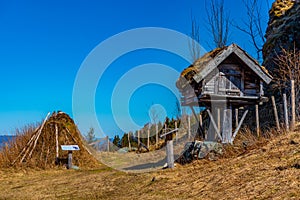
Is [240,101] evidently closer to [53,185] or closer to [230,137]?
[230,137]

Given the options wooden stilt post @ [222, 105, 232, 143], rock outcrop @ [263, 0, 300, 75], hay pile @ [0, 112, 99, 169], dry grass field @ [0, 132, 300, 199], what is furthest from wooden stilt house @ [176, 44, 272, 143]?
hay pile @ [0, 112, 99, 169]

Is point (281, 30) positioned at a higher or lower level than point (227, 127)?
higher

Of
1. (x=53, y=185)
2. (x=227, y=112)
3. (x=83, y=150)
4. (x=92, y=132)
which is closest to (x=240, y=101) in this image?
(x=227, y=112)

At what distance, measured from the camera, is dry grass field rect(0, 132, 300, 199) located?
5785mm

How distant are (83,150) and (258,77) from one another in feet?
36.5

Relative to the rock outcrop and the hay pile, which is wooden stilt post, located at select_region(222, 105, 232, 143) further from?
the hay pile

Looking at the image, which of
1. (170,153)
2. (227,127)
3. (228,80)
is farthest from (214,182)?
(228,80)

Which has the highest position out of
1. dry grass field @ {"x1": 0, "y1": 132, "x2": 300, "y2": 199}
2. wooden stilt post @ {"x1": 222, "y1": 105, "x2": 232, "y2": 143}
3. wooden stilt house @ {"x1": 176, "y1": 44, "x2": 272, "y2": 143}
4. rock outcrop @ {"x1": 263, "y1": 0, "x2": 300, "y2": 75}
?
rock outcrop @ {"x1": 263, "y1": 0, "x2": 300, "y2": 75}

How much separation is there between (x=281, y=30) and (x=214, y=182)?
15.8m

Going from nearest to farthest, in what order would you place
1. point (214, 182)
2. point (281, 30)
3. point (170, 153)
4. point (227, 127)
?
1. point (214, 182)
2. point (170, 153)
3. point (227, 127)
4. point (281, 30)

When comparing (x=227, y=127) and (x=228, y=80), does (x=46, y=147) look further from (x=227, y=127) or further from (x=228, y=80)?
(x=228, y=80)

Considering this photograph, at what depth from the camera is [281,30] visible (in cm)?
1969

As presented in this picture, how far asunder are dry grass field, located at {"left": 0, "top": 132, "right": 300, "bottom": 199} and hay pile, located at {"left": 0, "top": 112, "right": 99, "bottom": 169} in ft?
16.6

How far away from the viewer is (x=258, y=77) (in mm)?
10078
